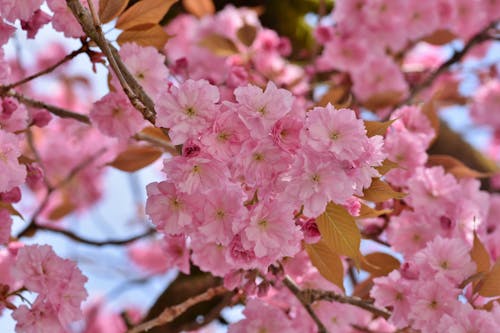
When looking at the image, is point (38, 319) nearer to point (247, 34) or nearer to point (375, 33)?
point (247, 34)

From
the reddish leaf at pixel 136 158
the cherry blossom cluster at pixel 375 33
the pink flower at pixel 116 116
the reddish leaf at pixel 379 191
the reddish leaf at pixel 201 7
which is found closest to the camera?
the reddish leaf at pixel 379 191

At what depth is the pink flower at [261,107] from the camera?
0.98m

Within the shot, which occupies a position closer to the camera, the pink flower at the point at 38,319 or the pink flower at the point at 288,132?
the pink flower at the point at 288,132

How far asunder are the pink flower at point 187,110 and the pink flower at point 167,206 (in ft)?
0.35

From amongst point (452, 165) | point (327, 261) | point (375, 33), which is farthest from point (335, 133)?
point (375, 33)

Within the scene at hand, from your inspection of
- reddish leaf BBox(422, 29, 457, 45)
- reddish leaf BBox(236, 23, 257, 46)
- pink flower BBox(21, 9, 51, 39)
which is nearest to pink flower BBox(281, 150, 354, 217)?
pink flower BBox(21, 9, 51, 39)

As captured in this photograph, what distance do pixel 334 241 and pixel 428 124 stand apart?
695 mm

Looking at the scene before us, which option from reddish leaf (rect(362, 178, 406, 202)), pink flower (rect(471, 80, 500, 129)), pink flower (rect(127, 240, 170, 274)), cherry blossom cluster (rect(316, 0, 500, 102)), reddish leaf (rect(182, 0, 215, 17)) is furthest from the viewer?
pink flower (rect(127, 240, 170, 274))

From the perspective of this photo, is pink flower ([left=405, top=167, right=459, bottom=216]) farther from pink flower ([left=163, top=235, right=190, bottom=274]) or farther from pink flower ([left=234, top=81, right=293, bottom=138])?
pink flower ([left=234, top=81, right=293, bottom=138])

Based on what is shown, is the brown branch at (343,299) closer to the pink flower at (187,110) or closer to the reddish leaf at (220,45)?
the pink flower at (187,110)

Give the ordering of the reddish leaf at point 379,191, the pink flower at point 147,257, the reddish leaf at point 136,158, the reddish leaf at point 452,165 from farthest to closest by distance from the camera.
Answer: the pink flower at point 147,257
the reddish leaf at point 452,165
the reddish leaf at point 136,158
the reddish leaf at point 379,191

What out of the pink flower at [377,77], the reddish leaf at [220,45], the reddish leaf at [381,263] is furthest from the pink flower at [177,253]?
the pink flower at [377,77]

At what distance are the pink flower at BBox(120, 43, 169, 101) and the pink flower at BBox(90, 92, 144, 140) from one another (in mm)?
60

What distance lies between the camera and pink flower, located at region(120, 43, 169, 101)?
1259mm
